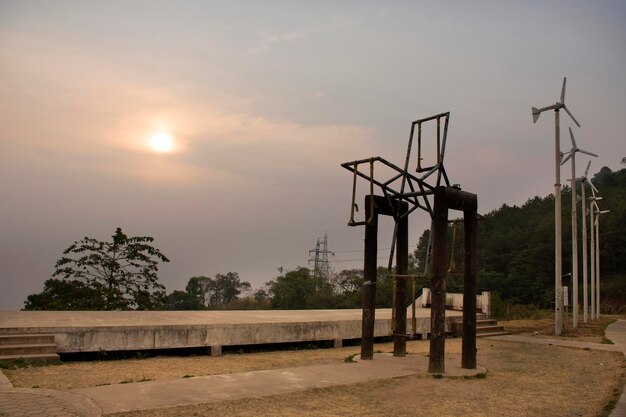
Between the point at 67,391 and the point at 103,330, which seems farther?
the point at 103,330

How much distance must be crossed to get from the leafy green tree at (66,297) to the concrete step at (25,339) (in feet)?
33.4

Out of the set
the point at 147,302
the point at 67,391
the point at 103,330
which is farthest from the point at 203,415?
the point at 147,302

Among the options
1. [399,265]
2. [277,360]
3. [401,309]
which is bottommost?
[277,360]

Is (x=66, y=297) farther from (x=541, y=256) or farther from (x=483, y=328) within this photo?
(x=541, y=256)

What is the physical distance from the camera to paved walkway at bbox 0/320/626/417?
5340 mm

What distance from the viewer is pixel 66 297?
60.3ft

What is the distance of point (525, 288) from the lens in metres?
62.3

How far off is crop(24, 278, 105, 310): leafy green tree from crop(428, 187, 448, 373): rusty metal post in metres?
13.6

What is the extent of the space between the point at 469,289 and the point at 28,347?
724 cm

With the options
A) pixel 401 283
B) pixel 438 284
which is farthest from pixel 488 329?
pixel 438 284

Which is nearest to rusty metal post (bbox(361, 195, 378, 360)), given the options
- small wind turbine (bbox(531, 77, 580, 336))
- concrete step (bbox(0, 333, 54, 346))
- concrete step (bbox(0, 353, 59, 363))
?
concrete step (bbox(0, 353, 59, 363))

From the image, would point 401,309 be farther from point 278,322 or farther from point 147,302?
point 147,302

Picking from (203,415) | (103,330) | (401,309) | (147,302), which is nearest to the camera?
(203,415)

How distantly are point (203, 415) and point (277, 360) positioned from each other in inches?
196
